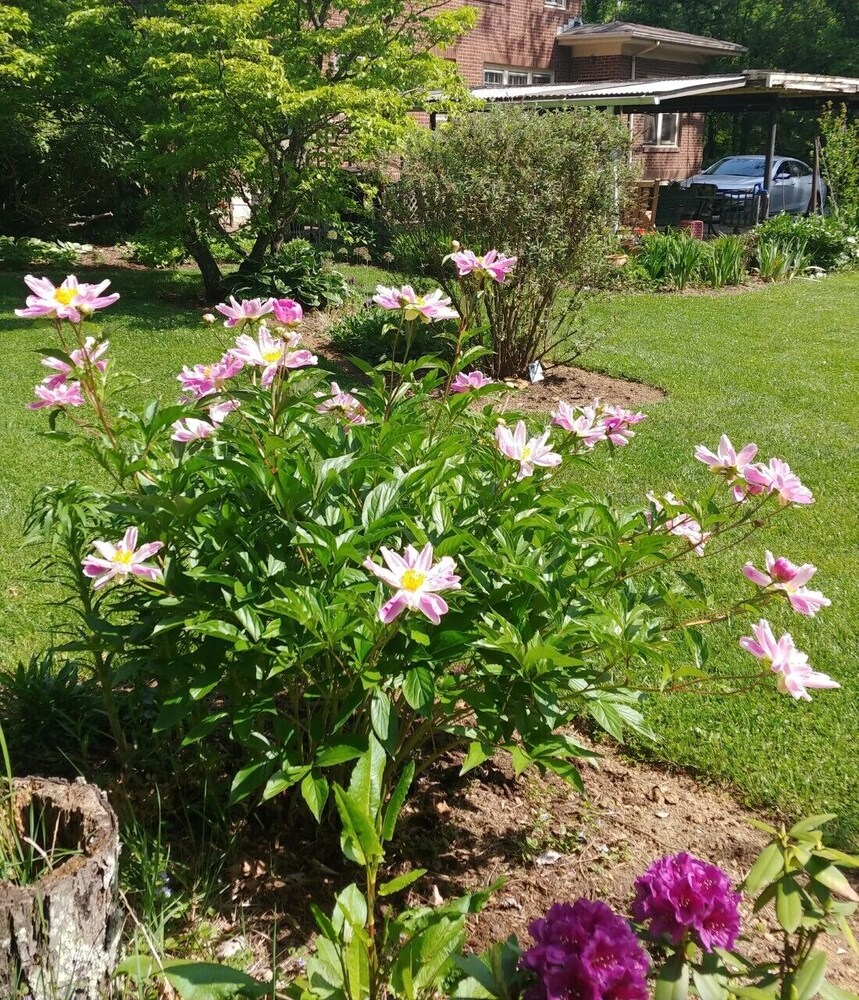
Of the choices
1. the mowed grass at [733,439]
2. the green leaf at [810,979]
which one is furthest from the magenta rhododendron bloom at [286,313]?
the mowed grass at [733,439]

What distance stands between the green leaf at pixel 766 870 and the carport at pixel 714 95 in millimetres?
14535

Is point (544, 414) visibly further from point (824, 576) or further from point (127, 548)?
point (127, 548)

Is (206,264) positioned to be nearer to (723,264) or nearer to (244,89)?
(244,89)

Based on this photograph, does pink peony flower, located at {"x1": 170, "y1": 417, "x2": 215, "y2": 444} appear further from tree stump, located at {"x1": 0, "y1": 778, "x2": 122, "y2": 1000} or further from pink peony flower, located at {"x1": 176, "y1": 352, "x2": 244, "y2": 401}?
tree stump, located at {"x1": 0, "y1": 778, "x2": 122, "y2": 1000}

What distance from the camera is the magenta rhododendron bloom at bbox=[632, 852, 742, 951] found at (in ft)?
4.95

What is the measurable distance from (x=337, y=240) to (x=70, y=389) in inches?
506

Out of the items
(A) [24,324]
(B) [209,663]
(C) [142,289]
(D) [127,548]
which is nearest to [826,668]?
(B) [209,663]

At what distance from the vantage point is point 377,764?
194 centimetres

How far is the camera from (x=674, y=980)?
1.47 m

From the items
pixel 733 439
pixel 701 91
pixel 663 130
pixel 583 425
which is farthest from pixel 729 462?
pixel 663 130

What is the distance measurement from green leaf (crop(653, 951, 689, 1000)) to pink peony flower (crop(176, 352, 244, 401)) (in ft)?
4.86

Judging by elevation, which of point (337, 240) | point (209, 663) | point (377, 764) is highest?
point (209, 663)

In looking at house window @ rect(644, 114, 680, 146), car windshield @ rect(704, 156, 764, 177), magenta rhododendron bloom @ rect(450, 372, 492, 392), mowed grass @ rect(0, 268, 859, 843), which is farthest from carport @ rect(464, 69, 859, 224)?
magenta rhododendron bloom @ rect(450, 372, 492, 392)

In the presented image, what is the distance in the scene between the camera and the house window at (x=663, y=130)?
25.5m
